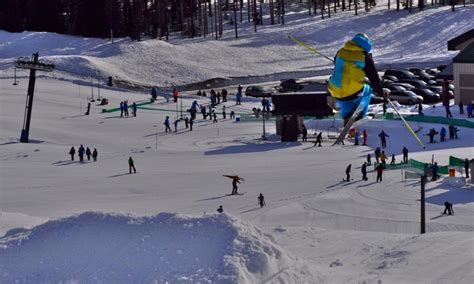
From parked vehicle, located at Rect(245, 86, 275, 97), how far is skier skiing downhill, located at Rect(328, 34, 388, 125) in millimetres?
37076

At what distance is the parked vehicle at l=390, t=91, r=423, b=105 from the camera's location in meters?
54.8

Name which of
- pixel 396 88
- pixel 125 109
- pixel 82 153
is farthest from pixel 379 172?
pixel 396 88

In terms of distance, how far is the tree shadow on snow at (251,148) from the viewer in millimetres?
42469

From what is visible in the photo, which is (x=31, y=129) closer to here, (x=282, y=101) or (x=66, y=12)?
(x=282, y=101)

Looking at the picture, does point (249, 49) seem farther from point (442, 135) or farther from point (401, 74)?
point (442, 135)

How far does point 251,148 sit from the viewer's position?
4334 cm

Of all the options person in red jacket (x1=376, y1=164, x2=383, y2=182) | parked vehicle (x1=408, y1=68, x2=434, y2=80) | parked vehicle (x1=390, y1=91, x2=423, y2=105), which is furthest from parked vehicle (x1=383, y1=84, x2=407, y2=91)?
person in red jacket (x1=376, y1=164, x2=383, y2=182)

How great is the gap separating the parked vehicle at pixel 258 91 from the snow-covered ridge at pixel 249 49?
6893 millimetres

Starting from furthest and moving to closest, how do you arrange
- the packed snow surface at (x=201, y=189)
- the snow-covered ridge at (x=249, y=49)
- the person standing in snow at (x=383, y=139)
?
the snow-covered ridge at (x=249, y=49)
the person standing in snow at (x=383, y=139)
the packed snow surface at (x=201, y=189)

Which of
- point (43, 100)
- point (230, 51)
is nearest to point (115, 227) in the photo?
point (43, 100)

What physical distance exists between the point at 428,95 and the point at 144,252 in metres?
39.4

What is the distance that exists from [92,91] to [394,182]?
91.9ft

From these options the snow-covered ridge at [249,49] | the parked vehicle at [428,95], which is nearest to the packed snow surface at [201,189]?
the snow-covered ridge at [249,49]

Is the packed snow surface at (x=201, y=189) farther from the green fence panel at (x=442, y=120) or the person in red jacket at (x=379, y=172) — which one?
the green fence panel at (x=442, y=120)
